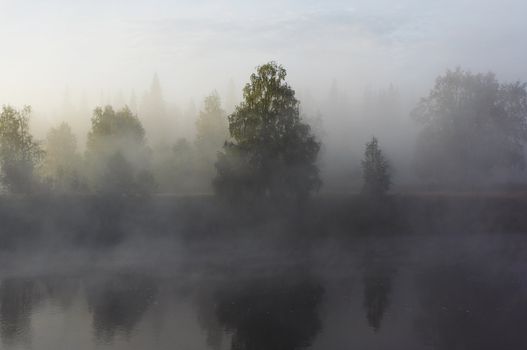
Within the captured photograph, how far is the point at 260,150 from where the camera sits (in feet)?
211

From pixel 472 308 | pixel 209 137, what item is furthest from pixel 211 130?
pixel 472 308

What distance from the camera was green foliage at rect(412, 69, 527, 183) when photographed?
79.6m

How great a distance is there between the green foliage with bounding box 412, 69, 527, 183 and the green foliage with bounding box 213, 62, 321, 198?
83.5 feet

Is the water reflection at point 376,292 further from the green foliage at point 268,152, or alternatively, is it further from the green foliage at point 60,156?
the green foliage at point 60,156

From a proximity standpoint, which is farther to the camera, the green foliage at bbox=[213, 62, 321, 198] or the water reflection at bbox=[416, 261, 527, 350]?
the green foliage at bbox=[213, 62, 321, 198]

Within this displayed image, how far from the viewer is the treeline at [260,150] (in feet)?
210

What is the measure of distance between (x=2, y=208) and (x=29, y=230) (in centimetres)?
463

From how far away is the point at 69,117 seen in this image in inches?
7013

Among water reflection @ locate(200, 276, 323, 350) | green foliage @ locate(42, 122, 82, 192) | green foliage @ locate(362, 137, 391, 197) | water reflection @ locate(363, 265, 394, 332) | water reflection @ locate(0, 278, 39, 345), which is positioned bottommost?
water reflection @ locate(363, 265, 394, 332)

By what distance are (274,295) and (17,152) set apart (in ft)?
139

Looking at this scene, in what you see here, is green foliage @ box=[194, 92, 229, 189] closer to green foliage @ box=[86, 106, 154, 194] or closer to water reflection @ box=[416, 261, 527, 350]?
green foliage @ box=[86, 106, 154, 194]

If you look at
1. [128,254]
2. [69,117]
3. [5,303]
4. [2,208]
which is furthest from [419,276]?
[69,117]

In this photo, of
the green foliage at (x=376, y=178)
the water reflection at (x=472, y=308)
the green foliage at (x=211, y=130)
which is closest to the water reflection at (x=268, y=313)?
the water reflection at (x=472, y=308)

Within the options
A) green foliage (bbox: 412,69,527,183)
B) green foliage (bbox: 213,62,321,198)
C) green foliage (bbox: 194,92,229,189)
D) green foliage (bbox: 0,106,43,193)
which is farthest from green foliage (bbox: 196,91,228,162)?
green foliage (bbox: 412,69,527,183)
